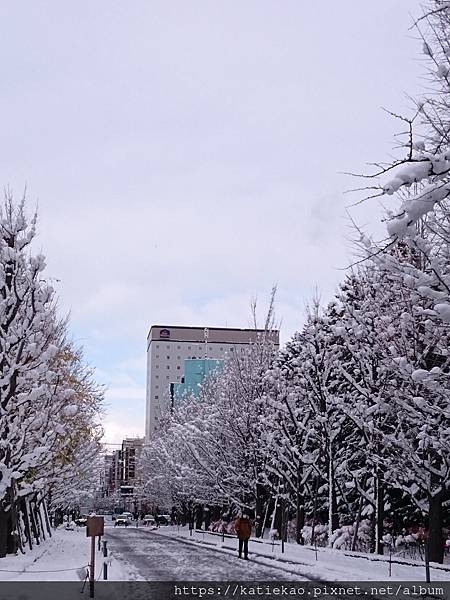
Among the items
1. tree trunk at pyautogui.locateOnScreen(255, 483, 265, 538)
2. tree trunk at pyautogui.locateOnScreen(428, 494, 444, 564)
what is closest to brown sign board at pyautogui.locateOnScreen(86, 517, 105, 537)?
tree trunk at pyautogui.locateOnScreen(428, 494, 444, 564)

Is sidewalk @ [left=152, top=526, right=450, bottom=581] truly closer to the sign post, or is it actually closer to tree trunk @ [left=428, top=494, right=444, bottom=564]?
tree trunk @ [left=428, top=494, right=444, bottom=564]

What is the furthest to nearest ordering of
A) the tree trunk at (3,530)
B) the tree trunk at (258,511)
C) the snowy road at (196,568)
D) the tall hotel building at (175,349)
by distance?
the tall hotel building at (175,349), the tree trunk at (258,511), the tree trunk at (3,530), the snowy road at (196,568)

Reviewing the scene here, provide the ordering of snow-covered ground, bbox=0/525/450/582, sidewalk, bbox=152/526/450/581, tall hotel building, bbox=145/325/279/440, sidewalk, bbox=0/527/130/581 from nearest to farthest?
sidewalk, bbox=0/527/130/581 < sidewalk, bbox=152/526/450/581 < snow-covered ground, bbox=0/525/450/582 < tall hotel building, bbox=145/325/279/440

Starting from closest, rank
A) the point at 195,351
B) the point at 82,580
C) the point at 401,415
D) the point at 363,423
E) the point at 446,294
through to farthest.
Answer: the point at 446,294 → the point at 82,580 → the point at 401,415 → the point at 363,423 → the point at 195,351

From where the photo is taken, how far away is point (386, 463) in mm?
23516

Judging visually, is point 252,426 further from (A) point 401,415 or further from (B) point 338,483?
(A) point 401,415

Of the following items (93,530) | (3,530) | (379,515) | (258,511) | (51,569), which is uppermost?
(93,530)

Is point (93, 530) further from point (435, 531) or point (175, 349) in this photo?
point (175, 349)

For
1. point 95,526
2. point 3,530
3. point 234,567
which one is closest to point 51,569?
point 3,530

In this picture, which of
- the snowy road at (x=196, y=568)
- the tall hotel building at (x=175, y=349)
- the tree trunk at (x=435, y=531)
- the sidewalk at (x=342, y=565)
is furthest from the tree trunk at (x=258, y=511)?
the tall hotel building at (x=175, y=349)

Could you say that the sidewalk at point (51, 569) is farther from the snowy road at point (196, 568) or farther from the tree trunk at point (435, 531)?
the tree trunk at point (435, 531)

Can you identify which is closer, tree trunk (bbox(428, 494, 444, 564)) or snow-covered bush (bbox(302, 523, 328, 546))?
tree trunk (bbox(428, 494, 444, 564))

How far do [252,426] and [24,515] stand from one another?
39.7 ft

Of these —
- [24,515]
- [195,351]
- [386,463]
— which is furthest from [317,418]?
[195,351]
